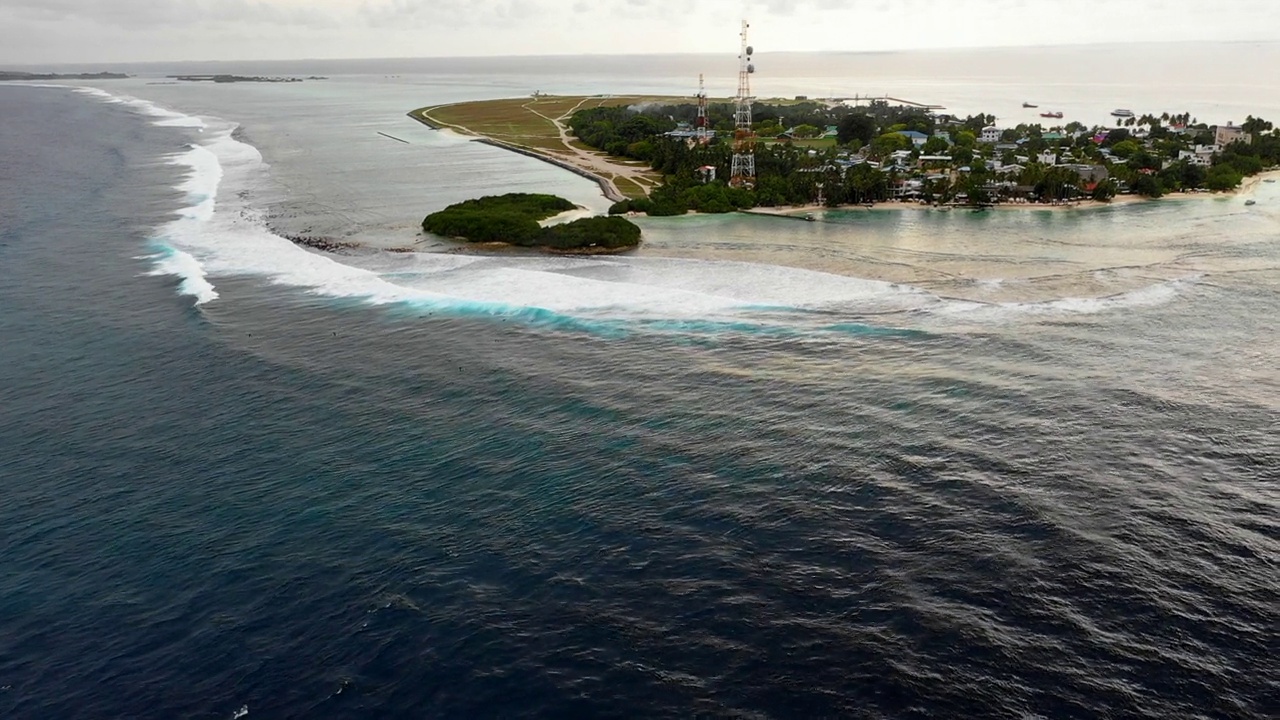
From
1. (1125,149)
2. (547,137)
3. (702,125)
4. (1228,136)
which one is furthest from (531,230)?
(1228,136)

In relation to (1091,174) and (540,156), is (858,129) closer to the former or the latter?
(1091,174)

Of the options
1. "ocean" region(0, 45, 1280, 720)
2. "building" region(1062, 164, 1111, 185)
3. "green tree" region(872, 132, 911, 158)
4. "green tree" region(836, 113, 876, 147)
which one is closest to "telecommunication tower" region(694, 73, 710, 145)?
"green tree" region(836, 113, 876, 147)

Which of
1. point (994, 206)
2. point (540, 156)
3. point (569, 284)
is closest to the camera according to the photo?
point (569, 284)

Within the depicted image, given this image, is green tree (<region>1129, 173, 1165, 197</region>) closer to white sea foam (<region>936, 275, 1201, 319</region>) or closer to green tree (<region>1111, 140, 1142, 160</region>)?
green tree (<region>1111, 140, 1142, 160</region>)

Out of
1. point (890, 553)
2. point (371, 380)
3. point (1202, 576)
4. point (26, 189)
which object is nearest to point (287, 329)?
point (371, 380)

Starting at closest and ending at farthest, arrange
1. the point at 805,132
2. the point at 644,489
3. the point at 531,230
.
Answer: the point at 644,489 → the point at 531,230 → the point at 805,132

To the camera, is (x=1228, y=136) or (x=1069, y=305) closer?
(x=1069, y=305)
